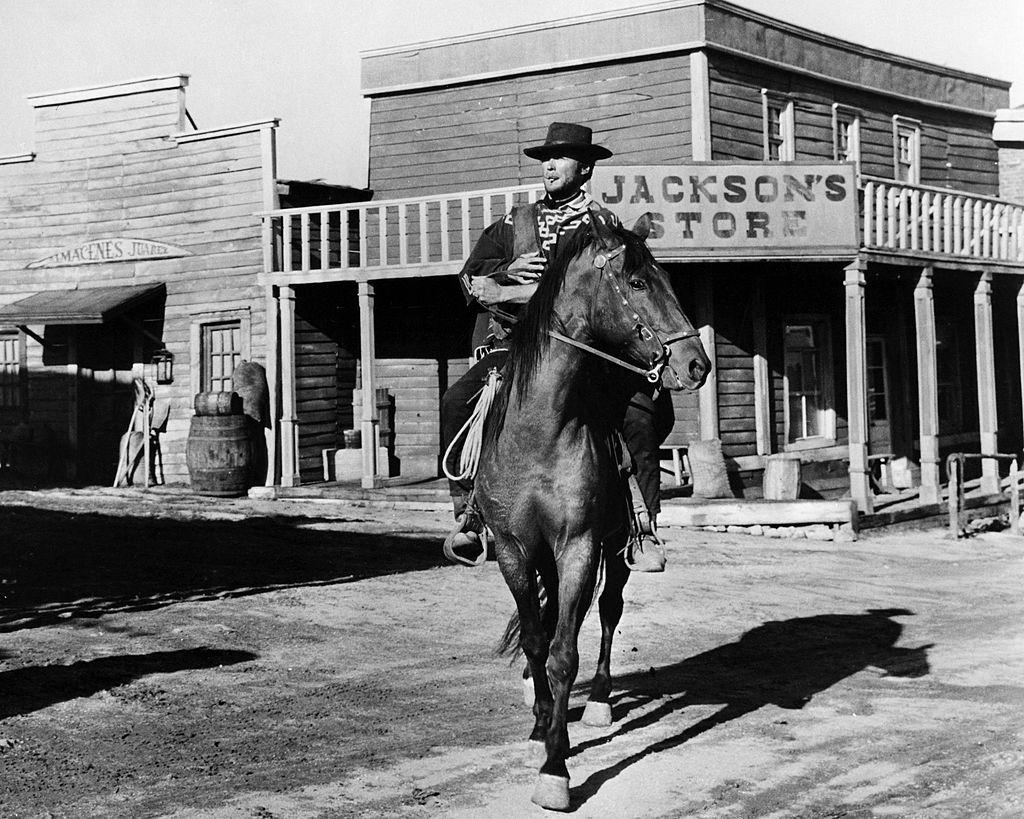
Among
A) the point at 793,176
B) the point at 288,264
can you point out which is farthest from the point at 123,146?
the point at 793,176

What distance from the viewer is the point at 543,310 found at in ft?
18.9

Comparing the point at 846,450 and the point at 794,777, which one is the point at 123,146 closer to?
the point at 846,450

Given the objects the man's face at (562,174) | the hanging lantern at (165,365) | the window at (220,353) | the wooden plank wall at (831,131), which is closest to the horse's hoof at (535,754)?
the man's face at (562,174)

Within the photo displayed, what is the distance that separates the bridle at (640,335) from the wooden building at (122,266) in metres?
15.7

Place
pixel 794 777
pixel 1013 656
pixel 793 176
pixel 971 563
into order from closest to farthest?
1. pixel 794 777
2. pixel 1013 656
3. pixel 971 563
4. pixel 793 176

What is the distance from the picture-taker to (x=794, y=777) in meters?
5.65

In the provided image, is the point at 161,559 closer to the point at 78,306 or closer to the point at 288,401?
the point at 288,401

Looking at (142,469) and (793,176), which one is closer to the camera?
(793,176)

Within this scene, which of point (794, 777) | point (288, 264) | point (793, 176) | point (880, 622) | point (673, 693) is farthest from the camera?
point (288, 264)

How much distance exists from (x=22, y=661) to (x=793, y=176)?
39.3ft

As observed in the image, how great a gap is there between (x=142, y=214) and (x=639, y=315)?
18834mm

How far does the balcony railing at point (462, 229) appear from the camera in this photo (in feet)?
58.8

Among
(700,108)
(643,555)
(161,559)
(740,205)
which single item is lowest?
(161,559)

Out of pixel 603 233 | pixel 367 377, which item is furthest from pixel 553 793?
pixel 367 377
